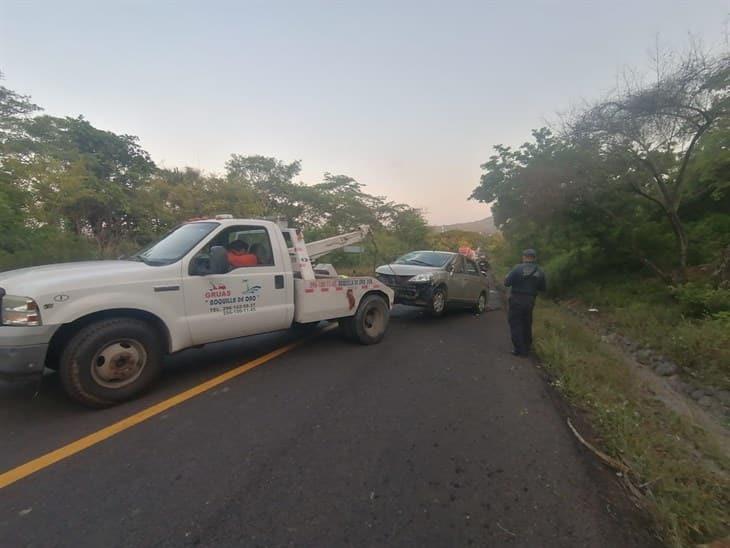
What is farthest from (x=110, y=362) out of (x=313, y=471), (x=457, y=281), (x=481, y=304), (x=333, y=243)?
(x=481, y=304)

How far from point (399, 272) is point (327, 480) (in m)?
5.60

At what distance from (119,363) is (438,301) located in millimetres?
5873

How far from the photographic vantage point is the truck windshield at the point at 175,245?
12.2ft

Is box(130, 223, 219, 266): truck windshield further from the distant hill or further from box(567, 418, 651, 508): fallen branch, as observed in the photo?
the distant hill

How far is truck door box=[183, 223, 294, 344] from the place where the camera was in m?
3.68

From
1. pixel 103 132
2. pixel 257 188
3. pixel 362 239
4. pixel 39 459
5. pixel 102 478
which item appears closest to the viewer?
pixel 102 478

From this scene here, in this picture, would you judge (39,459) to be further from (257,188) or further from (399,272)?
(257,188)

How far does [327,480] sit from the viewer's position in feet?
7.50

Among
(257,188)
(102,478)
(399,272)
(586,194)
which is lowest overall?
(102,478)

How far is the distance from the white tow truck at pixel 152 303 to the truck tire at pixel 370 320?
443mm

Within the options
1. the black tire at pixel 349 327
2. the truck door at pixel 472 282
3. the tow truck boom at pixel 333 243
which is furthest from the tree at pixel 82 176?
the truck door at pixel 472 282

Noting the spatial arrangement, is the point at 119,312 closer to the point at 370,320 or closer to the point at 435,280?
the point at 370,320

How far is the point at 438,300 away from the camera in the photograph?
7.56 metres

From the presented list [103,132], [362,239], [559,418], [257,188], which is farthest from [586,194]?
[103,132]
